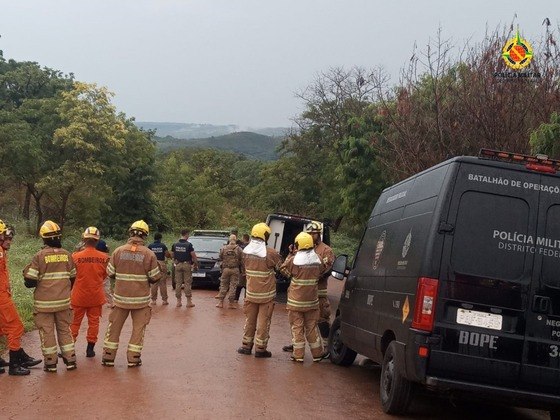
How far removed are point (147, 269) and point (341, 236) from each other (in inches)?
1332

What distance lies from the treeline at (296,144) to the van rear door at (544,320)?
5114 mm

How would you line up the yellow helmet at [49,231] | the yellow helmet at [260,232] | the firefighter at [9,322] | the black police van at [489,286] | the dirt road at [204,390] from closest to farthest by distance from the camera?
the black police van at [489,286], the dirt road at [204,390], the firefighter at [9,322], the yellow helmet at [49,231], the yellow helmet at [260,232]

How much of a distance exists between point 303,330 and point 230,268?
23.7ft

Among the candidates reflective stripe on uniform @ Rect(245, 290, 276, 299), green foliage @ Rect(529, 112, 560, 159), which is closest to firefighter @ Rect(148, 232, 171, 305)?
reflective stripe on uniform @ Rect(245, 290, 276, 299)

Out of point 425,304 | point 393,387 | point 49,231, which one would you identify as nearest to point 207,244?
point 49,231

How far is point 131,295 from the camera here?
31.6 feet

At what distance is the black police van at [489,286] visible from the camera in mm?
6574

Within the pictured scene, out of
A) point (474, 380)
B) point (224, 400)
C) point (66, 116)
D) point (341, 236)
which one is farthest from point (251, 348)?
point (341, 236)

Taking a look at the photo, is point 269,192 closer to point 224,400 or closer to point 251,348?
point 251,348

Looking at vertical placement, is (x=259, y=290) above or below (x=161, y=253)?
above

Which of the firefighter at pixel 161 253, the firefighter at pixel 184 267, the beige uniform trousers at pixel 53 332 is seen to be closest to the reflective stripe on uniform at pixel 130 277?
the beige uniform trousers at pixel 53 332

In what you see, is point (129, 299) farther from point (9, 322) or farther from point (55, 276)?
point (9, 322)

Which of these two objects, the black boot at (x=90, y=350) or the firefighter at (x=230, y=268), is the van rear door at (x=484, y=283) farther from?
the firefighter at (x=230, y=268)

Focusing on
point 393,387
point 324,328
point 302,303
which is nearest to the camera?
→ point 393,387
